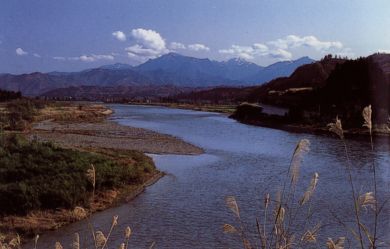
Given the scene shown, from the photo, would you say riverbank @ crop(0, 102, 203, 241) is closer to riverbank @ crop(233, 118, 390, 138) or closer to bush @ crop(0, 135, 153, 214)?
bush @ crop(0, 135, 153, 214)

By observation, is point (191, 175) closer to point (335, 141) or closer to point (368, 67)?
point (335, 141)

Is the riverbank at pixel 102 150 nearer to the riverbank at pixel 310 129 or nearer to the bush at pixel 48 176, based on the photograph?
the bush at pixel 48 176

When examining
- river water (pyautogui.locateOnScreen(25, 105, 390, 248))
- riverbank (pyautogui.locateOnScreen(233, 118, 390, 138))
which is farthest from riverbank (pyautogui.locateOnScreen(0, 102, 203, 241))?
riverbank (pyautogui.locateOnScreen(233, 118, 390, 138))

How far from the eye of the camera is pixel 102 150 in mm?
33750

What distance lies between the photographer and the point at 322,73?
120 metres

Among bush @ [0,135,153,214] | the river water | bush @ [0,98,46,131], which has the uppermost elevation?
bush @ [0,98,46,131]

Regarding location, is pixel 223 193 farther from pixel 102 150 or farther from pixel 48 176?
pixel 102 150

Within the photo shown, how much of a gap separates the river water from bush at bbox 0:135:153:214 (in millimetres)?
1579

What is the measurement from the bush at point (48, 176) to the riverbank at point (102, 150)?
48cm

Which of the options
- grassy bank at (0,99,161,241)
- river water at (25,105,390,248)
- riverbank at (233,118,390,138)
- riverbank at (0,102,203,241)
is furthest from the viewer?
riverbank at (233,118,390,138)

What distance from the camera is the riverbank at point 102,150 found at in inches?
636

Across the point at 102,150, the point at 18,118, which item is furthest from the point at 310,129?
the point at 18,118

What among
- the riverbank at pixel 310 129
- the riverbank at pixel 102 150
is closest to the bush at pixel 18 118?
the riverbank at pixel 102 150

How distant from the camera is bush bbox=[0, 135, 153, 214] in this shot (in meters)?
17.5
